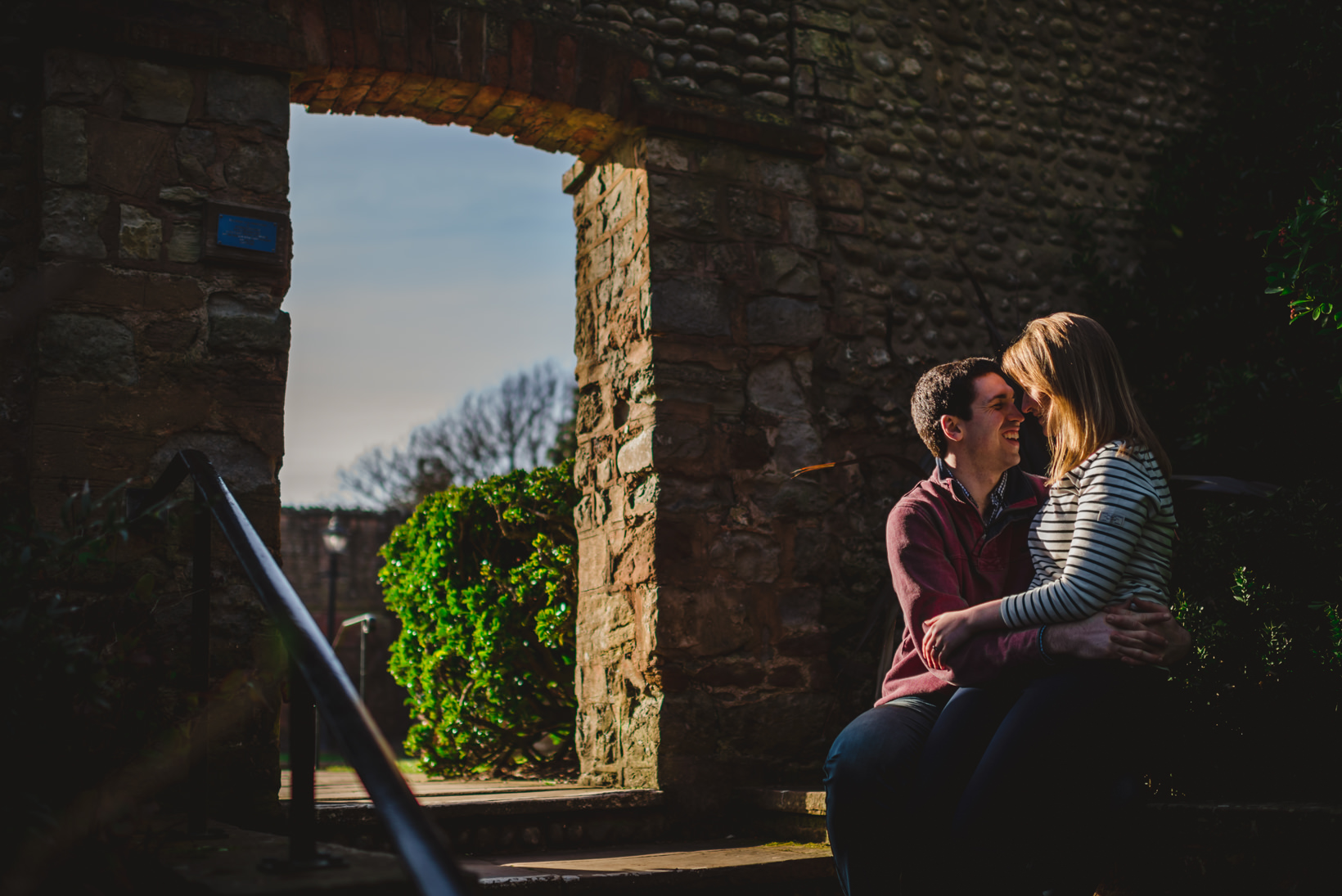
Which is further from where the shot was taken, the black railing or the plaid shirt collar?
the plaid shirt collar

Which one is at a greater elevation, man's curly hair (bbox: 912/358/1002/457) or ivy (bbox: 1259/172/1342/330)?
ivy (bbox: 1259/172/1342/330)

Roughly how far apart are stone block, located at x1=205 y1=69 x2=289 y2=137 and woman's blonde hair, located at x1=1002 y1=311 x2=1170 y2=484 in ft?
7.79

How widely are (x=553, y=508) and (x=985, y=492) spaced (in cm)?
293

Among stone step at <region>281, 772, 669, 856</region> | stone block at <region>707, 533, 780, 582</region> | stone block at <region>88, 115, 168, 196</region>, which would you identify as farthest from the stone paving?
stone block at <region>88, 115, 168, 196</region>

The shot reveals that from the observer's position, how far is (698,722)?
143 inches

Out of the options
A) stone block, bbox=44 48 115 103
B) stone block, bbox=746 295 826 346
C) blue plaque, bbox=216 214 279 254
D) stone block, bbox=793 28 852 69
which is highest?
stone block, bbox=793 28 852 69

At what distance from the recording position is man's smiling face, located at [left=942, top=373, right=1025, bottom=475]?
256 centimetres

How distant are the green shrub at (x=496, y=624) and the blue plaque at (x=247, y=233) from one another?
2.15 m

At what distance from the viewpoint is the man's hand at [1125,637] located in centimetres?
212

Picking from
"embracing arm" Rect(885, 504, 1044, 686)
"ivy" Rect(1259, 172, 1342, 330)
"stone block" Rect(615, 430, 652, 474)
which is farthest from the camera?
"stone block" Rect(615, 430, 652, 474)

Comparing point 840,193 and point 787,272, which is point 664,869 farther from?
point 840,193

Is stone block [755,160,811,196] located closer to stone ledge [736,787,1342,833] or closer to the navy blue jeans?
the navy blue jeans

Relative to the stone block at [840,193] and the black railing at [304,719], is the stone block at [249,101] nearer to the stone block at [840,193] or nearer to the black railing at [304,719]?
the black railing at [304,719]

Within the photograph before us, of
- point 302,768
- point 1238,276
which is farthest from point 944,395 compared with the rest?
point 1238,276
